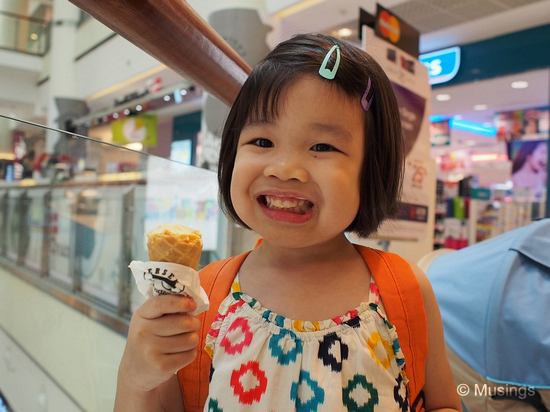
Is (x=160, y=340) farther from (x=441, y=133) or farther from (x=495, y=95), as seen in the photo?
(x=441, y=133)

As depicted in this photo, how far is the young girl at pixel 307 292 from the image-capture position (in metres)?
0.72

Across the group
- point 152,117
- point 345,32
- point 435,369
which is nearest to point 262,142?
point 435,369

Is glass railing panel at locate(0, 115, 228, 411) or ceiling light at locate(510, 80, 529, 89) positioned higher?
ceiling light at locate(510, 80, 529, 89)

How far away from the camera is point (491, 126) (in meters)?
10.8

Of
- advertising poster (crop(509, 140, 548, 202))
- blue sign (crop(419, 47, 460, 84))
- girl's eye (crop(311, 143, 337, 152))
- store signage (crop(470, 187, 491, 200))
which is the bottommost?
girl's eye (crop(311, 143, 337, 152))

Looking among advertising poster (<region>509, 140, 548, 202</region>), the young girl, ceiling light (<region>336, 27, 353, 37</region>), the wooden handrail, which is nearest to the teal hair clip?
the young girl

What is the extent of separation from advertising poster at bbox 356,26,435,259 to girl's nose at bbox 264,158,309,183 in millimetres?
2327

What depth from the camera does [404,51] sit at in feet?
10.5

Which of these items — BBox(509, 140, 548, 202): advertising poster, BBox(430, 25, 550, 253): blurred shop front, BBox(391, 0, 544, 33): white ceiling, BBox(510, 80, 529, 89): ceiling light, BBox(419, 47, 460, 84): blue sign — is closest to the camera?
BBox(391, 0, 544, 33): white ceiling

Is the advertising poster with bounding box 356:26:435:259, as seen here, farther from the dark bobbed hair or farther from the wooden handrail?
the dark bobbed hair

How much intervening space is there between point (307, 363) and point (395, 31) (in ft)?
9.22

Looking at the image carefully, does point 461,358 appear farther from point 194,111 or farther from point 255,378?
point 194,111

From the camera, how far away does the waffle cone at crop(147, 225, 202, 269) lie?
642mm

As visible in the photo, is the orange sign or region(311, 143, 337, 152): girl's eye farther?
the orange sign
